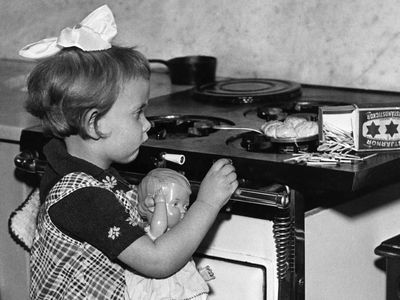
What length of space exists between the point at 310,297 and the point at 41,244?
525 mm

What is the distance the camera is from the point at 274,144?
1.66 meters

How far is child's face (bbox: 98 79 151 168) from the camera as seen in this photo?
4.91ft

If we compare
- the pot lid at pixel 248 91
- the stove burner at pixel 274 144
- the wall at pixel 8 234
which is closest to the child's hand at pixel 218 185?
the stove burner at pixel 274 144

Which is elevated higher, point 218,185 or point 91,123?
point 91,123

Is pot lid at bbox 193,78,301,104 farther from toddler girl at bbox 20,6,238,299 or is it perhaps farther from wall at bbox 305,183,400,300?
toddler girl at bbox 20,6,238,299

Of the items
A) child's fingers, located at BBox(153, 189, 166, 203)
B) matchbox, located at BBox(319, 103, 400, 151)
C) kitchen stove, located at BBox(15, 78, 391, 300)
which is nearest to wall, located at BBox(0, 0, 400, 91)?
kitchen stove, located at BBox(15, 78, 391, 300)

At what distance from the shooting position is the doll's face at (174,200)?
4.96 feet

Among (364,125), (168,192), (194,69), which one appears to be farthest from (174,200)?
(194,69)

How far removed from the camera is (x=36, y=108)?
5.05 ft

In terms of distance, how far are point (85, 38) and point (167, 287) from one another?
18.0 inches

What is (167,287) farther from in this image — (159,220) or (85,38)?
(85,38)

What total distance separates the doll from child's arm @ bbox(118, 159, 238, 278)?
1.1 inches

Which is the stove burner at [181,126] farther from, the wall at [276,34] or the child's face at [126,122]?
the wall at [276,34]

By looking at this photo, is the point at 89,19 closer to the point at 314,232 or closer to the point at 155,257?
the point at 155,257
